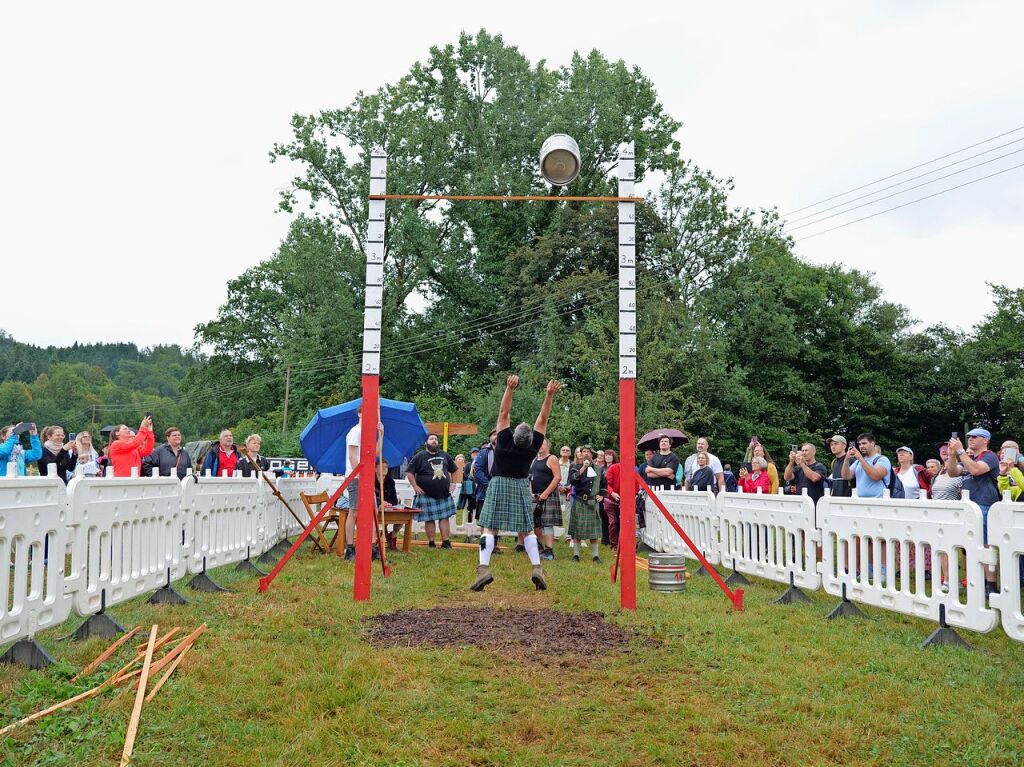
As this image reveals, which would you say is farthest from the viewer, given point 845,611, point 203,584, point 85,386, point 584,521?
point 85,386

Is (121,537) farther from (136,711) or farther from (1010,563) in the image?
(1010,563)

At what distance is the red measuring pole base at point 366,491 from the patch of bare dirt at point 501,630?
663 mm

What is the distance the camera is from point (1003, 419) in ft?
122

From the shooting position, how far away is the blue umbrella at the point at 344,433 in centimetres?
1288

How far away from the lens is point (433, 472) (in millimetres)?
13000

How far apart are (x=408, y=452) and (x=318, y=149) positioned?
2551cm

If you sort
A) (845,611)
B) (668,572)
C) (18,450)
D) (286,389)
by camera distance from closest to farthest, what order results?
(845,611) < (668,572) < (18,450) < (286,389)

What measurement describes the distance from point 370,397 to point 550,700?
384cm

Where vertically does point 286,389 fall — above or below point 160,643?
above

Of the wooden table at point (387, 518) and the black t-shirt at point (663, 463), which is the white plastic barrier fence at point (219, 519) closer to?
the wooden table at point (387, 518)

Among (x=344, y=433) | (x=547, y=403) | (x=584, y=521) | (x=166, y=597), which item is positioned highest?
(x=547, y=403)

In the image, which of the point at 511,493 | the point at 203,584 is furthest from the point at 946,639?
the point at 203,584

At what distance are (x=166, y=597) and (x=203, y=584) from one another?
0.85 meters

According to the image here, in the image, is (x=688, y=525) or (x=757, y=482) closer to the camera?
A: (x=688, y=525)
